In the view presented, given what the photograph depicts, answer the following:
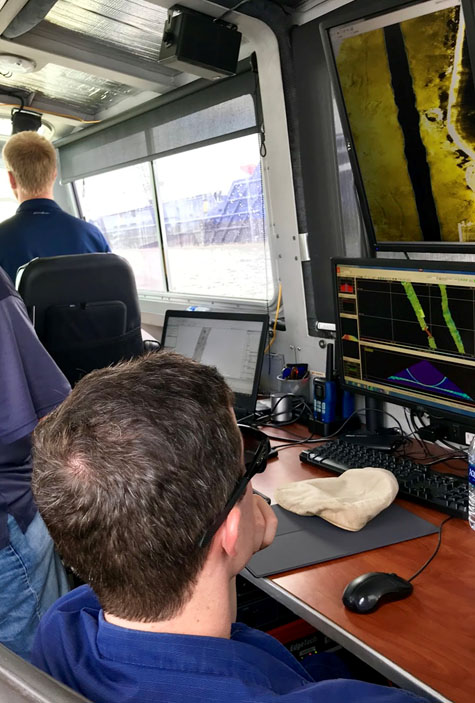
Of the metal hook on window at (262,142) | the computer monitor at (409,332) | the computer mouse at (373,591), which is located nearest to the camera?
the computer mouse at (373,591)

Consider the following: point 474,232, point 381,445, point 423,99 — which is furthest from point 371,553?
point 423,99

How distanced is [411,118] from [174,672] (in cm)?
146

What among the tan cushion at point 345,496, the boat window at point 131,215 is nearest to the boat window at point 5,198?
the boat window at point 131,215

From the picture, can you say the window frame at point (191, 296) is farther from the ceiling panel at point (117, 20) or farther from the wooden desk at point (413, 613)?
the wooden desk at point (413, 613)

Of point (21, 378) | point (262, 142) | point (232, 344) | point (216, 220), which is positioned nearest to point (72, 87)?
point (216, 220)

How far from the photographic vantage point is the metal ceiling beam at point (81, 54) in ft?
8.02

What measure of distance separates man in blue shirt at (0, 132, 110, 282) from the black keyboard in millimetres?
1669

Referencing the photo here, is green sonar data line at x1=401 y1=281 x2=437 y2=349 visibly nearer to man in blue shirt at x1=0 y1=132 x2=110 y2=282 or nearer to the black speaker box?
the black speaker box

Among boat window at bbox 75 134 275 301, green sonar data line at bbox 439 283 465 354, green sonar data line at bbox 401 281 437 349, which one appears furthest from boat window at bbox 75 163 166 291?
green sonar data line at bbox 439 283 465 354

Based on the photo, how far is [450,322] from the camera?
149 centimetres

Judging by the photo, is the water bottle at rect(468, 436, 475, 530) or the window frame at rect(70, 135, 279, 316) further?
the window frame at rect(70, 135, 279, 316)

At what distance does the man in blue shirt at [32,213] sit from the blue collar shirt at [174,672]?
2.27 metres

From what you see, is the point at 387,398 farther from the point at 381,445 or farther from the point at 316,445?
the point at 316,445

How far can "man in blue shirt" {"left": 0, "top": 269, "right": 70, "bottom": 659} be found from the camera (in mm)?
1393
